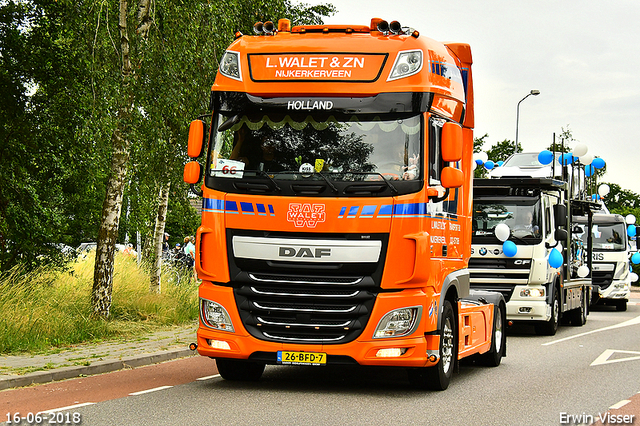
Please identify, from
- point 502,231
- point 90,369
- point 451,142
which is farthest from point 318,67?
point 502,231

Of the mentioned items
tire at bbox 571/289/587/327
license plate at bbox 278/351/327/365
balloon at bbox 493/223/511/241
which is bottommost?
tire at bbox 571/289/587/327

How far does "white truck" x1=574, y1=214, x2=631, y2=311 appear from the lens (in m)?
28.3

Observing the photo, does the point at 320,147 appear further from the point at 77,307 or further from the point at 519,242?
the point at 519,242

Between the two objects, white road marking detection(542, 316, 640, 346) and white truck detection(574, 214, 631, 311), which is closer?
white road marking detection(542, 316, 640, 346)

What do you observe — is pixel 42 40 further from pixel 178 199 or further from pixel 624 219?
pixel 624 219

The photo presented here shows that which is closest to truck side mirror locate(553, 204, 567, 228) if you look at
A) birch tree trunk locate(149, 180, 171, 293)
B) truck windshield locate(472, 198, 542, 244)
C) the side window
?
truck windshield locate(472, 198, 542, 244)

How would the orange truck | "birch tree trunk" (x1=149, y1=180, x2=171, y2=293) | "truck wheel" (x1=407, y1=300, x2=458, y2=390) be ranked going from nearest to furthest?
the orange truck → "truck wheel" (x1=407, y1=300, x2=458, y2=390) → "birch tree trunk" (x1=149, y1=180, x2=171, y2=293)

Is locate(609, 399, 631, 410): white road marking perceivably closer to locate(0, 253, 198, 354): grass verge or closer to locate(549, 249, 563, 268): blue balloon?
locate(0, 253, 198, 354): grass verge

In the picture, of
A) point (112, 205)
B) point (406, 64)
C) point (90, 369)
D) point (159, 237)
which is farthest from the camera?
point (159, 237)

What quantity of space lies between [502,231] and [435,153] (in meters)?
7.86

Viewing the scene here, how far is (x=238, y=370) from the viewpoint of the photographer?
35.2 feet

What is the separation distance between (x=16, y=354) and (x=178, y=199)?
7.78 meters

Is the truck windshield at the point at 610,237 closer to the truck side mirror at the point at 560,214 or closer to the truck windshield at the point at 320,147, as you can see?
the truck side mirror at the point at 560,214

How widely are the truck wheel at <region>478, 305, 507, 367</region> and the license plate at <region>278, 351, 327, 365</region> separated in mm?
4399
